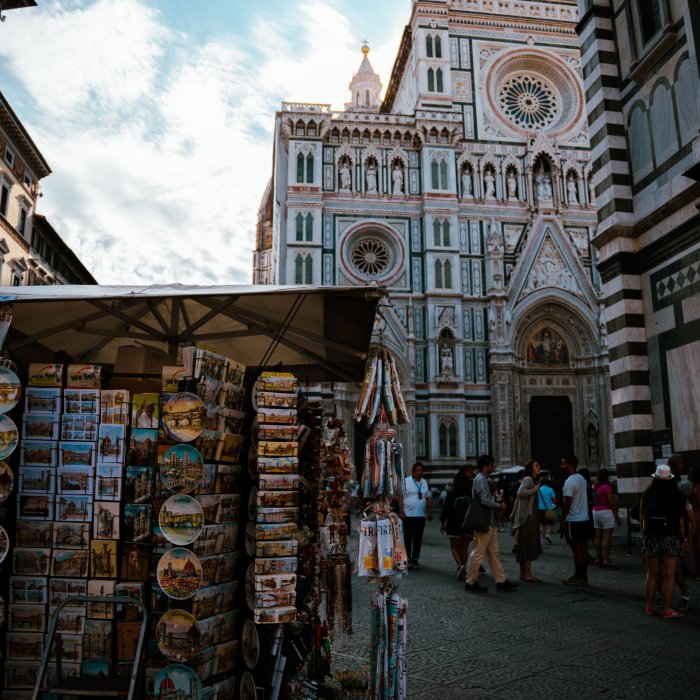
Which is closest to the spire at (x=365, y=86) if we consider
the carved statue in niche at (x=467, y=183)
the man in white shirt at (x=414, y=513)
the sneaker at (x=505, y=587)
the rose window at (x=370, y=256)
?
the carved statue in niche at (x=467, y=183)

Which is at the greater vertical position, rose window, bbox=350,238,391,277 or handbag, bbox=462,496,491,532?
rose window, bbox=350,238,391,277

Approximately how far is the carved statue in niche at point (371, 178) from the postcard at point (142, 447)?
26.0m

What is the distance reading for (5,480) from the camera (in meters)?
3.54

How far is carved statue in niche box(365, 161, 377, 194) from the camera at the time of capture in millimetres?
28734

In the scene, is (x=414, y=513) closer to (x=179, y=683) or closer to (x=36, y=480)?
(x=179, y=683)

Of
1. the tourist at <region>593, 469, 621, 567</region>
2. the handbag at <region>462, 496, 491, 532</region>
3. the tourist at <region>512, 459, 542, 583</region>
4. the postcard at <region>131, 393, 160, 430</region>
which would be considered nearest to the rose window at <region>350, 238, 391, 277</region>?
the tourist at <region>593, 469, 621, 567</region>

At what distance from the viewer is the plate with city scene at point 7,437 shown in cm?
356

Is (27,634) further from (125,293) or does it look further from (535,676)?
(535,676)

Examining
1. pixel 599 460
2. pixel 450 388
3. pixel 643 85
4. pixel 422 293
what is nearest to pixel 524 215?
pixel 422 293

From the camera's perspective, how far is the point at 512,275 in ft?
93.3

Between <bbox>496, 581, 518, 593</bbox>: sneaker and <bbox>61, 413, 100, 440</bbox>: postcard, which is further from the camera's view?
<bbox>496, 581, 518, 593</bbox>: sneaker

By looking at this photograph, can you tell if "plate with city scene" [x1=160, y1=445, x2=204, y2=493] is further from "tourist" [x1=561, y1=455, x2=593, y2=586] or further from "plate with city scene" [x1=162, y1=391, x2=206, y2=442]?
"tourist" [x1=561, y1=455, x2=593, y2=586]

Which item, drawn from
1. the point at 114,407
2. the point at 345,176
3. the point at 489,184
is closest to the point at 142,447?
the point at 114,407

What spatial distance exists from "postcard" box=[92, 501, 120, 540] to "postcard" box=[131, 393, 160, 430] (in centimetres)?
46
